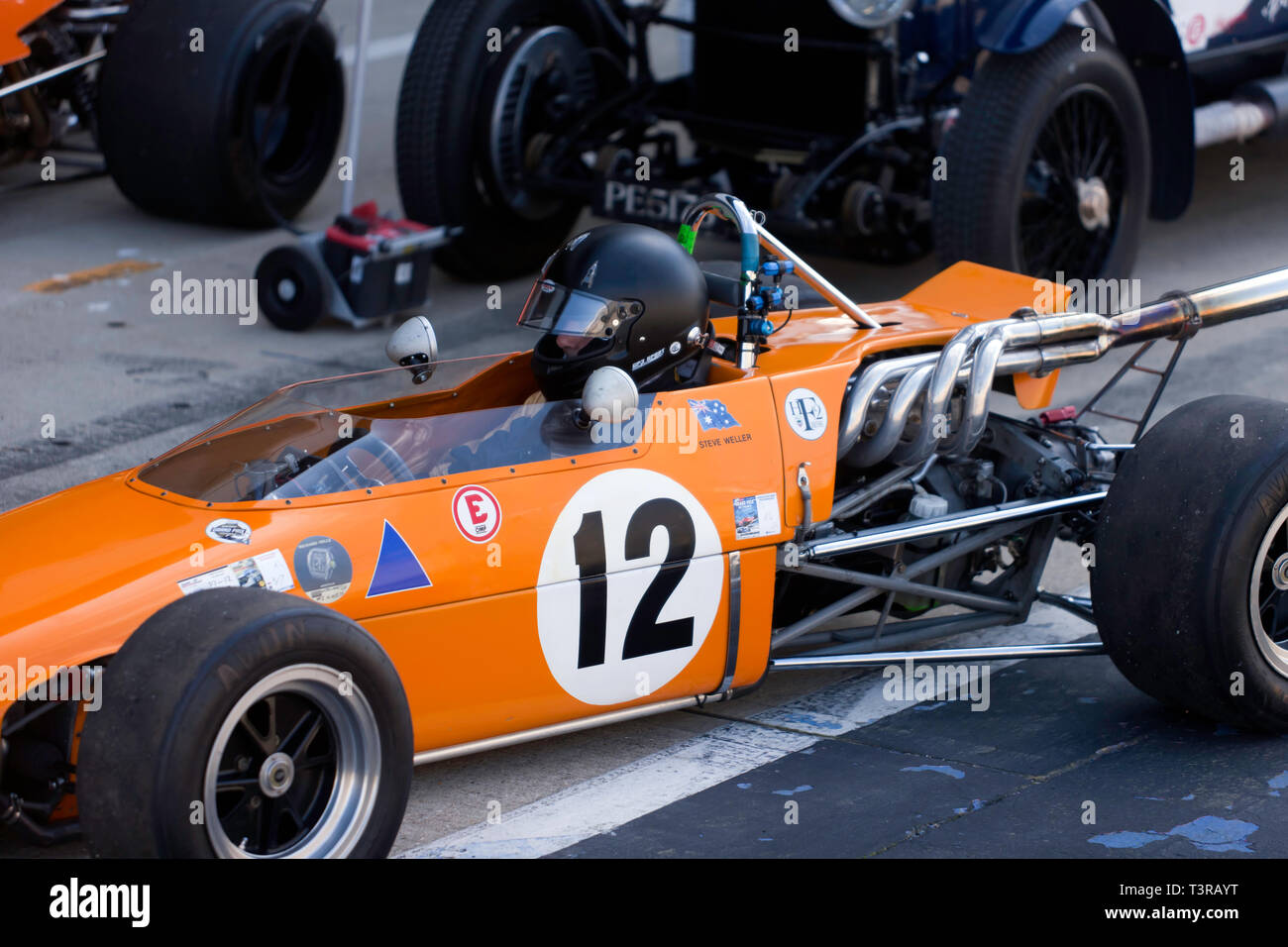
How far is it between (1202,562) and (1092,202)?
13.5 ft

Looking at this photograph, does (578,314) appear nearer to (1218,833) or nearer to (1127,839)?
(1127,839)

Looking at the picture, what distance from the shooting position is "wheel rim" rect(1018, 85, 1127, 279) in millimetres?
7703

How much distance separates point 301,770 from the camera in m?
3.47

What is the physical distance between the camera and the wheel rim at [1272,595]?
4.30 m

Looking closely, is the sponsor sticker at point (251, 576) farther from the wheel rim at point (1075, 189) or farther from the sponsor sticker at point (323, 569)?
the wheel rim at point (1075, 189)

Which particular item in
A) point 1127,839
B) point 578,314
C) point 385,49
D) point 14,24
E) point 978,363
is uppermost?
point 385,49

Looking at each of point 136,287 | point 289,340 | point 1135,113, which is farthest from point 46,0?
point 1135,113

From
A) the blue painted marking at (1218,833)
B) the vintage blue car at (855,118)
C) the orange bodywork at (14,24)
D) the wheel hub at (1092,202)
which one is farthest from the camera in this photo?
the orange bodywork at (14,24)

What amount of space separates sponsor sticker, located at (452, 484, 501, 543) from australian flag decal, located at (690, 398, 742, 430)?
0.65 meters

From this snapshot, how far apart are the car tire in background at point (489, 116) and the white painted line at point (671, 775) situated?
4.35 meters

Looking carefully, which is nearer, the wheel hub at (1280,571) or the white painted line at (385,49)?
the wheel hub at (1280,571)

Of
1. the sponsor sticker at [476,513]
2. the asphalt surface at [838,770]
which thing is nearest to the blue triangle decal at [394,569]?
the sponsor sticker at [476,513]

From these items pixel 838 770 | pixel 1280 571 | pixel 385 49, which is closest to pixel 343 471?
pixel 838 770

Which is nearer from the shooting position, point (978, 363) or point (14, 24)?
point (978, 363)
